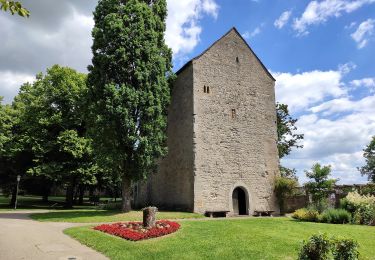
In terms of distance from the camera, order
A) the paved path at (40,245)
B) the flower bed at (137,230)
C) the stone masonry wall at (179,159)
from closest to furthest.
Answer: the paved path at (40,245)
the flower bed at (137,230)
the stone masonry wall at (179,159)

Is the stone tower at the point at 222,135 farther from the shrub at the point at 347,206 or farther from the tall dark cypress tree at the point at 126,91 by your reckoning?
the shrub at the point at 347,206

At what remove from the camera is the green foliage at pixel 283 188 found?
24516 millimetres

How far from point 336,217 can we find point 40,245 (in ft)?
48.0

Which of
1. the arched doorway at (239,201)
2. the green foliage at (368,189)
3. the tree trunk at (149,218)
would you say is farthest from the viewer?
the arched doorway at (239,201)

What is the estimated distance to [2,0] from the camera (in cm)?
445

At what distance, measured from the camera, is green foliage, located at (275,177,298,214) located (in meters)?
24.5

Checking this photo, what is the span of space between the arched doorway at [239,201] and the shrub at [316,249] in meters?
16.2

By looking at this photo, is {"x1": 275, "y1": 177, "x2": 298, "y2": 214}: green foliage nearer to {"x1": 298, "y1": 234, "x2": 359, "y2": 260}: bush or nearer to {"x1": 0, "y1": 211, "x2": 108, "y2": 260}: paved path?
{"x1": 0, "y1": 211, "x2": 108, "y2": 260}: paved path

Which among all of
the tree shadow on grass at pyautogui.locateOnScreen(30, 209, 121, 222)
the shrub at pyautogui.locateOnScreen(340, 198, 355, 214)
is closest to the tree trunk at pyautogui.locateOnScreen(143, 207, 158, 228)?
the tree shadow on grass at pyautogui.locateOnScreen(30, 209, 121, 222)

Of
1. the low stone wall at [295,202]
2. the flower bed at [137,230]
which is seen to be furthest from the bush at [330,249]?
the low stone wall at [295,202]

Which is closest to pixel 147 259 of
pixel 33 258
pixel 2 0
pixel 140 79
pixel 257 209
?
pixel 33 258

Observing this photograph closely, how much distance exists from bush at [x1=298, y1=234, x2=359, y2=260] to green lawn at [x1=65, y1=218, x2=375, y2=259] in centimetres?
72

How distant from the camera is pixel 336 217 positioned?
56.5 ft

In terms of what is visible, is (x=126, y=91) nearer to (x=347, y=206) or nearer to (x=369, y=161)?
(x=347, y=206)
